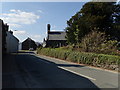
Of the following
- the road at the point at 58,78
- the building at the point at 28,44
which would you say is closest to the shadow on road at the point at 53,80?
the road at the point at 58,78

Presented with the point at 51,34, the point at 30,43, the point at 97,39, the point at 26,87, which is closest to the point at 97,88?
the point at 26,87

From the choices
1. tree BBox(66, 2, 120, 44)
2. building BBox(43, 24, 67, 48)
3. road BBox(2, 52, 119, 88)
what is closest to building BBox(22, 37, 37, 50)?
building BBox(43, 24, 67, 48)

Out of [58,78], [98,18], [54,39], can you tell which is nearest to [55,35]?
[54,39]

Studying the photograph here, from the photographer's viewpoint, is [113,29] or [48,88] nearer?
[48,88]

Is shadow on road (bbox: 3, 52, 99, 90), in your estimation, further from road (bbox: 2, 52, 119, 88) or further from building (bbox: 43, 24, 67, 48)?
building (bbox: 43, 24, 67, 48)

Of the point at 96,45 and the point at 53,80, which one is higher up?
the point at 96,45

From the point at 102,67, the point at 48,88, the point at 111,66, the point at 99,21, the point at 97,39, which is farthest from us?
the point at 99,21

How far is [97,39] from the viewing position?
22500mm

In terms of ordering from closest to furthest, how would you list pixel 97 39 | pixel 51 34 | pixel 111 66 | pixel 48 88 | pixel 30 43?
pixel 48 88
pixel 111 66
pixel 97 39
pixel 51 34
pixel 30 43

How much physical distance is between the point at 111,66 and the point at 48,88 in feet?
29.5

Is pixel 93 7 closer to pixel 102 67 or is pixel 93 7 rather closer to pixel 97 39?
pixel 97 39

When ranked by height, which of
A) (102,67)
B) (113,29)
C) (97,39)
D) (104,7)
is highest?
(104,7)

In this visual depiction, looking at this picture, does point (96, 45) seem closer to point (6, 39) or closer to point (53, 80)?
point (53, 80)

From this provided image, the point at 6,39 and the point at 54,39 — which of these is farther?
the point at 54,39
